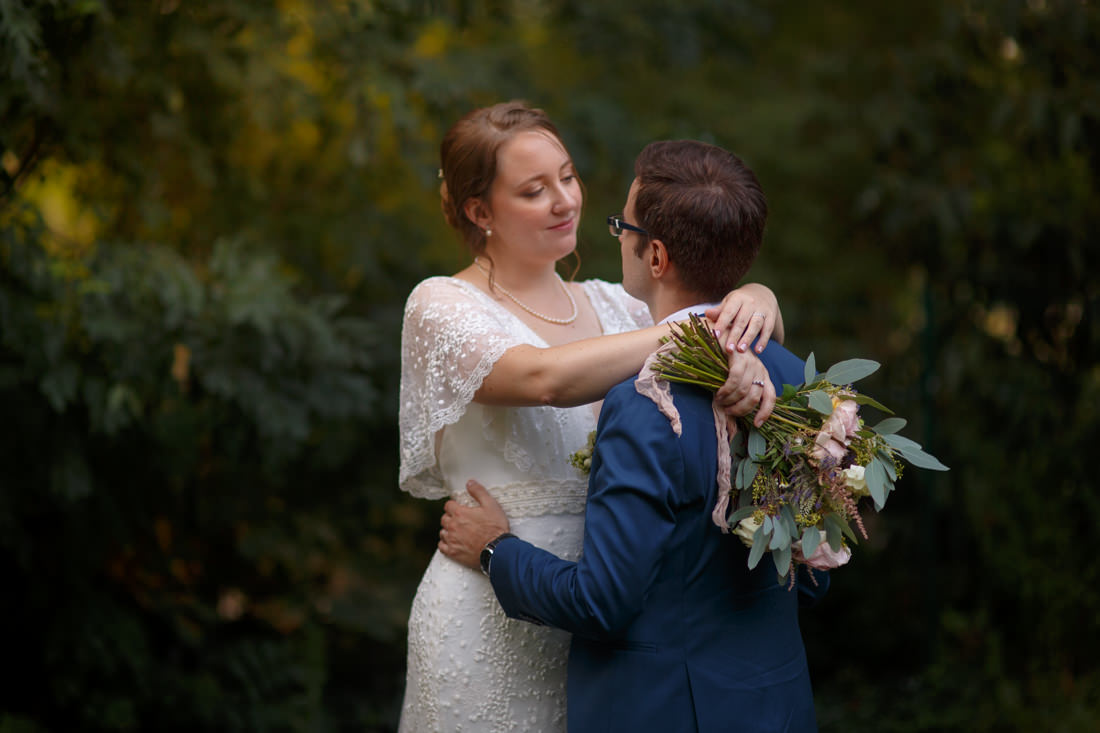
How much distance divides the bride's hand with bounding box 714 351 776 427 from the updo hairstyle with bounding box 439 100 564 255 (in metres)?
0.84

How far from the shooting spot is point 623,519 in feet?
5.54

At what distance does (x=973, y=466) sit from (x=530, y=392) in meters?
3.36

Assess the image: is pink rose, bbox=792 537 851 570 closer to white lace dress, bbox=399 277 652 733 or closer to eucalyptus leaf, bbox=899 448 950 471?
eucalyptus leaf, bbox=899 448 950 471

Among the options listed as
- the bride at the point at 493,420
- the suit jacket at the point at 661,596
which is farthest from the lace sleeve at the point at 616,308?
the suit jacket at the point at 661,596

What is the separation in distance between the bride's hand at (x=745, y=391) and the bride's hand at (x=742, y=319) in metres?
0.03

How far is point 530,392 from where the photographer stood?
1.99m

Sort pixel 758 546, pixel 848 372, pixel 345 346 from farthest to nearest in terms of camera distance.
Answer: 1. pixel 345 346
2. pixel 848 372
3. pixel 758 546

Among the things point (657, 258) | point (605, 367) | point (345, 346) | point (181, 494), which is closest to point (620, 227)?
point (657, 258)

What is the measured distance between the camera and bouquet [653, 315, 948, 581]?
1687mm

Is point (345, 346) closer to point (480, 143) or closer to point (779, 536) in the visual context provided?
point (480, 143)

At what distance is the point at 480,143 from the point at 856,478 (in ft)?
3.82

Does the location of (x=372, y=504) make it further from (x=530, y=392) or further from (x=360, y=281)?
(x=530, y=392)

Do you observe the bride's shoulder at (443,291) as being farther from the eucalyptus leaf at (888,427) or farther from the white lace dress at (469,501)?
A: the eucalyptus leaf at (888,427)

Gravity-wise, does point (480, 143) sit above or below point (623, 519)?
above
